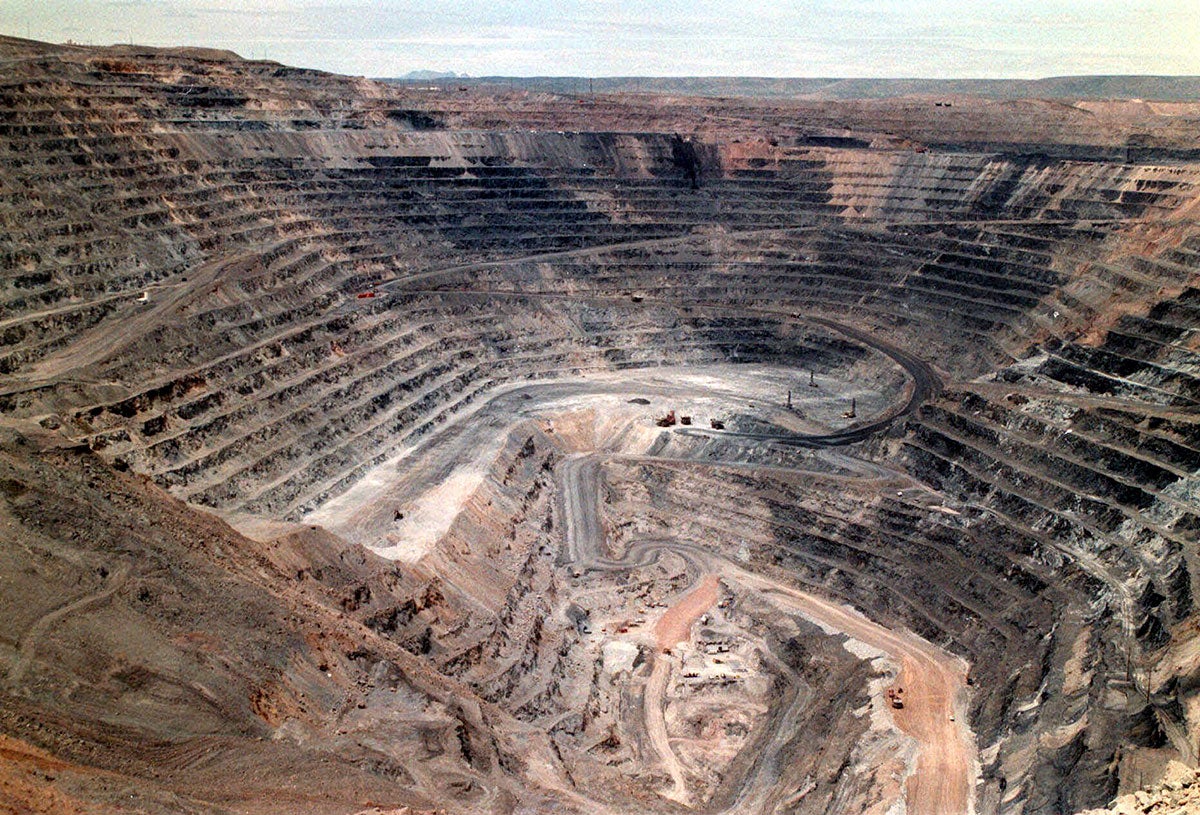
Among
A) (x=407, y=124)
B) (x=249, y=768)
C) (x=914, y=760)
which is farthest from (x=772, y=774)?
(x=407, y=124)

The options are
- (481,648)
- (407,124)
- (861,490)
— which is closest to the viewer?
(481,648)

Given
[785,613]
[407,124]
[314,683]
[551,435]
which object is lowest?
[314,683]

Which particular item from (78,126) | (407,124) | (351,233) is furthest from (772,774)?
(407,124)

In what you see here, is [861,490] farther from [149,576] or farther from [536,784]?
[149,576]

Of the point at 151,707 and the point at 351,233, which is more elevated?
the point at 351,233

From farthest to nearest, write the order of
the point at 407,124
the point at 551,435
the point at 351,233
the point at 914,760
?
the point at 407,124, the point at 351,233, the point at 551,435, the point at 914,760

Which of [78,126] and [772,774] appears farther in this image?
[78,126]

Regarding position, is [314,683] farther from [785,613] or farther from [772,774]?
[785,613]
